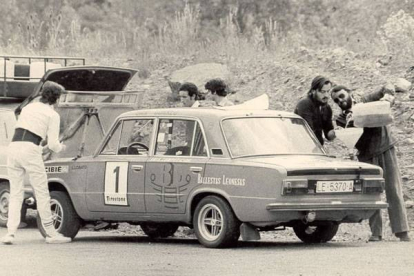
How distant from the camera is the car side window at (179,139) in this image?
1767 cm

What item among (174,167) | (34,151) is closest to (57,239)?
(34,151)

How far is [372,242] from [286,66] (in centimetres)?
1119

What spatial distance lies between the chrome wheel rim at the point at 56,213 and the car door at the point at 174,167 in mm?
1600

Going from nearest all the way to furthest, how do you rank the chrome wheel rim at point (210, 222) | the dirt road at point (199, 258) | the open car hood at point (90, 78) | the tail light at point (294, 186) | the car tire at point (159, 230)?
the dirt road at point (199, 258)
the tail light at point (294, 186)
the chrome wheel rim at point (210, 222)
the car tire at point (159, 230)
the open car hood at point (90, 78)

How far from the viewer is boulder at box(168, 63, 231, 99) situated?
94.9ft

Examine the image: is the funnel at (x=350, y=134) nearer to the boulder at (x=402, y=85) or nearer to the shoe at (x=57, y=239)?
the shoe at (x=57, y=239)

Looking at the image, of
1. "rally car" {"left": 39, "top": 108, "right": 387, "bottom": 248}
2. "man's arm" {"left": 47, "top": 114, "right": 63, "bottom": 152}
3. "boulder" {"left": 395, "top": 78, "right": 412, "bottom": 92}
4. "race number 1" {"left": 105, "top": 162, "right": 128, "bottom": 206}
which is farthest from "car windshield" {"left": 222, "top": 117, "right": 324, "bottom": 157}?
"boulder" {"left": 395, "top": 78, "right": 412, "bottom": 92}

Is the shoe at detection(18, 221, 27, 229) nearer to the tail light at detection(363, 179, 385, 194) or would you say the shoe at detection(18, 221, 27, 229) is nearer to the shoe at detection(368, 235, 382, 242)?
the shoe at detection(368, 235, 382, 242)

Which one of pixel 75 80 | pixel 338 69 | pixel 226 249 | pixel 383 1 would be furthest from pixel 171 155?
pixel 383 1

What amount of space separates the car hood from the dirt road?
90 centimetres

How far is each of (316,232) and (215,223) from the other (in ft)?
5.59

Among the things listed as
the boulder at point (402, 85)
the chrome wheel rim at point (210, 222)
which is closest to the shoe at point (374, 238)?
the chrome wheel rim at point (210, 222)

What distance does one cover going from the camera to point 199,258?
1593 cm

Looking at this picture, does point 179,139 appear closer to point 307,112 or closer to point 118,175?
point 118,175
